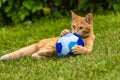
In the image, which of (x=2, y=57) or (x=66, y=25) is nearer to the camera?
(x=2, y=57)

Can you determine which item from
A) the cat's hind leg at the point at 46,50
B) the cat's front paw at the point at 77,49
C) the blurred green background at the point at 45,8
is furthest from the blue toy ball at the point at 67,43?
the blurred green background at the point at 45,8

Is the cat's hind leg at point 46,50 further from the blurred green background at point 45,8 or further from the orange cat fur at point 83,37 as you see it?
the blurred green background at point 45,8

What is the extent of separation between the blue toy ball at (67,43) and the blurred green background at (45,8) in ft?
11.6

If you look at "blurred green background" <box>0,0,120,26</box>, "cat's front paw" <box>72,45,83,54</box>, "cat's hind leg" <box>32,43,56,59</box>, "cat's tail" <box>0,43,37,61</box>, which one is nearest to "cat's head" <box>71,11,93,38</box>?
"cat's front paw" <box>72,45,83,54</box>

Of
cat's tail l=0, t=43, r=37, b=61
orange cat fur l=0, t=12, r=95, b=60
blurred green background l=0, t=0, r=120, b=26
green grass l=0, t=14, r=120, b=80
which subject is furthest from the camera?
blurred green background l=0, t=0, r=120, b=26

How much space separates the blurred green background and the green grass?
2.22 feet

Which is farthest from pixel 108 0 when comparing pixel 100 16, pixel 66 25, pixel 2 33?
pixel 2 33

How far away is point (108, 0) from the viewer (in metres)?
10.8

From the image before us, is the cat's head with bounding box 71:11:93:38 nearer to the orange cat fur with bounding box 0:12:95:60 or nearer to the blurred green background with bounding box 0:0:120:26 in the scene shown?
the orange cat fur with bounding box 0:12:95:60

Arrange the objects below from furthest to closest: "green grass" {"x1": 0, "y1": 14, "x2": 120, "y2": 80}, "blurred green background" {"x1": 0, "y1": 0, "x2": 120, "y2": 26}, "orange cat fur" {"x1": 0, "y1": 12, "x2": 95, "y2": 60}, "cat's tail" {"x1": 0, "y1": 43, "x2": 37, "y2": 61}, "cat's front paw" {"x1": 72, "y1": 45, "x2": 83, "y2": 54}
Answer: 1. "blurred green background" {"x1": 0, "y1": 0, "x2": 120, "y2": 26}
2. "cat's tail" {"x1": 0, "y1": 43, "x2": 37, "y2": 61}
3. "orange cat fur" {"x1": 0, "y1": 12, "x2": 95, "y2": 60}
4. "cat's front paw" {"x1": 72, "y1": 45, "x2": 83, "y2": 54}
5. "green grass" {"x1": 0, "y1": 14, "x2": 120, "y2": 80}

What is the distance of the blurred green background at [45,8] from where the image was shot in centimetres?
1080

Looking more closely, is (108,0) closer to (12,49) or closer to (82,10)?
(82,10)

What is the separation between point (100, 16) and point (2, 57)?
11.7 ft

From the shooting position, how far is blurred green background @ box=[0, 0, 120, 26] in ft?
35.4
